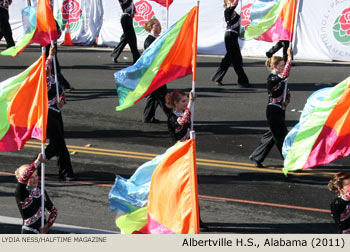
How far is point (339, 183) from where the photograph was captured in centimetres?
775

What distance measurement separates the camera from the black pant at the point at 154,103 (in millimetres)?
13727

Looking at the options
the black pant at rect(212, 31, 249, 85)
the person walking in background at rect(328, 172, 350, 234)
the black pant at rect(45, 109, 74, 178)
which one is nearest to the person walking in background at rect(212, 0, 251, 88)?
the black pant at rect(212, 31, 249, 85)

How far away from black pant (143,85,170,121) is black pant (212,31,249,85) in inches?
108

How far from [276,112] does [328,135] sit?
3.11 m

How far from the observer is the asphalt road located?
380 inches

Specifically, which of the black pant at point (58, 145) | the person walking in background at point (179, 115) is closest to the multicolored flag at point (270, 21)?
the person walking in background at point (179, 115)

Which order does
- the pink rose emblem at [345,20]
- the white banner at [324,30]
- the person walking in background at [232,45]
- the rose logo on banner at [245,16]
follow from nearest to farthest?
the person walking in background at [232,45], the pink rose emblem at [345,20], the white banner at [324,30], the rose logo on banner at [245,16]

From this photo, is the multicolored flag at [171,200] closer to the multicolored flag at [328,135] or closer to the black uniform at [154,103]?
the multicolored flag at [328,135]

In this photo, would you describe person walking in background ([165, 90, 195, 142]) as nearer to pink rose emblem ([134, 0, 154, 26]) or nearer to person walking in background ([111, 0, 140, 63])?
person walking in background ([111, 0, 140, 63])

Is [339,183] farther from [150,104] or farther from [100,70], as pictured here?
[100,70]

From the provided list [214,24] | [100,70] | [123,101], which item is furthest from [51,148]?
[214,24]

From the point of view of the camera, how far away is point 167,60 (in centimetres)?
912

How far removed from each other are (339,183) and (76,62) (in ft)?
40.9

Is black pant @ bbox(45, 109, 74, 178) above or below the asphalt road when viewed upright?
above
